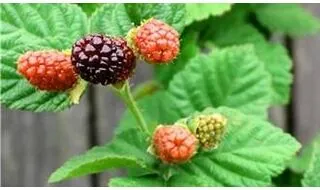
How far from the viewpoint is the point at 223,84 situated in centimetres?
128

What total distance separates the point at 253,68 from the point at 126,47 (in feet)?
1.07

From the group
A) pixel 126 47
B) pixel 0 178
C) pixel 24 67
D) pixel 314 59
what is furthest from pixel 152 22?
pixel 314 59

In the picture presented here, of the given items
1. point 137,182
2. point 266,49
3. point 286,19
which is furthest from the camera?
point 286,19

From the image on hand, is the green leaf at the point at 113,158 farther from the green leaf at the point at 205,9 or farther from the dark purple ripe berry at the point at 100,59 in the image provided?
the green leaf at the point at 205,9

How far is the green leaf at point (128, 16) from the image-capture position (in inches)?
43.1

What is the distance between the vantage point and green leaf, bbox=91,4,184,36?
109cm

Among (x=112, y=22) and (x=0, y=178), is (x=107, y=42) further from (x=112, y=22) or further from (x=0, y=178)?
(x=0, y=178)

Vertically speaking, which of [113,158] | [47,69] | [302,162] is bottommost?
[302,162]

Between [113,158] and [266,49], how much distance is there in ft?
1.92

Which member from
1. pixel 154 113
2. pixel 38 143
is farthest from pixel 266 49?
pixel 38 143

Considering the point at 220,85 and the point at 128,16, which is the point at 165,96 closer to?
the point at 220,85

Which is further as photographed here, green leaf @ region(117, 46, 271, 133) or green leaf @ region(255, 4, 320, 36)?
green leaf @ region(255, 4, 320, 36)

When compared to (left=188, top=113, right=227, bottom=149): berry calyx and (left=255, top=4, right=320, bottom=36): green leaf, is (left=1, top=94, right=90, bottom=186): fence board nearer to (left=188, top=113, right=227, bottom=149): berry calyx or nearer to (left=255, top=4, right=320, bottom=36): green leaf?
(left=255, top=4, right=320, bottom=36): green leaf

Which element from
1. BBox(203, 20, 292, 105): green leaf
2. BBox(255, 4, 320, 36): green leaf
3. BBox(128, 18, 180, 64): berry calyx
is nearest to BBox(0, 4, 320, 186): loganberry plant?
BBox(128, 18, 180, 64): berry calyx
